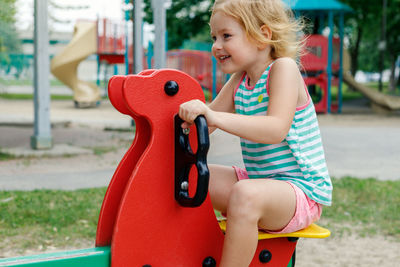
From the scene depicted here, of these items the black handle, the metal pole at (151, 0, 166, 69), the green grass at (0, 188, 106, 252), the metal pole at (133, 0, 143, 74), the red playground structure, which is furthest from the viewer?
the red playground structure

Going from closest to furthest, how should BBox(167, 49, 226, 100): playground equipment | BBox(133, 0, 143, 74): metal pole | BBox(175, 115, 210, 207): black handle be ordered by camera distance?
1. BBox(175, 115, 210, 207): black handle
2. BBox(133, 0, 143, 74): metal pole
3. BBox(167, 49, 226, 100): playground equipment

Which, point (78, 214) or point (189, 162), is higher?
point (189, 162)

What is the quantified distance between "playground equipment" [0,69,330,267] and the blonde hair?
266 millimetres

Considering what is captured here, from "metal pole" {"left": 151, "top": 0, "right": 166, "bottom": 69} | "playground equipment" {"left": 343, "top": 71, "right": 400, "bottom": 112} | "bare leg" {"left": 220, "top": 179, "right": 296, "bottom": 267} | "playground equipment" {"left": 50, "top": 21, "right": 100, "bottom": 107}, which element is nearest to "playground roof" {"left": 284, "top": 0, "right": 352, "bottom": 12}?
"playground equipment" {"left": 343, "top": 71, "right": 400, "bottom": 112}

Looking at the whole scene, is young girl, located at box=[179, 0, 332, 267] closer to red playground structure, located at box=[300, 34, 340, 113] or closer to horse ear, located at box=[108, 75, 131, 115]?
horse ear, located at box=[108, 75, 131, 115]

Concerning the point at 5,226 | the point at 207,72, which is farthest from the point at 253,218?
the point at 207,72

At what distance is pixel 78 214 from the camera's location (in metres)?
3.26

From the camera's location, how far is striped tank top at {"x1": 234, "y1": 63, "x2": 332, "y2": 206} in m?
1.64

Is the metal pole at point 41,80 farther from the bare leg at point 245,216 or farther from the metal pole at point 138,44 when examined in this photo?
the bare leg at point 245,216

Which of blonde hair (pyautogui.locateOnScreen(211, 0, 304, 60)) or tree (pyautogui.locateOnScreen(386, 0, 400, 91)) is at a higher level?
tree (pyautogui.locateOnScreen(386, 0, 400, 91))

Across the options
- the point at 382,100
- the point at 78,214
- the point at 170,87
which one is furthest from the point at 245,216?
A: the point at 382,100

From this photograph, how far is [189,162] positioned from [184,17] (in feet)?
55.1

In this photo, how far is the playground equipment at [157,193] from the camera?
4.54ft

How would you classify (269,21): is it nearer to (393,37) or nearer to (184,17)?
(184,17)
